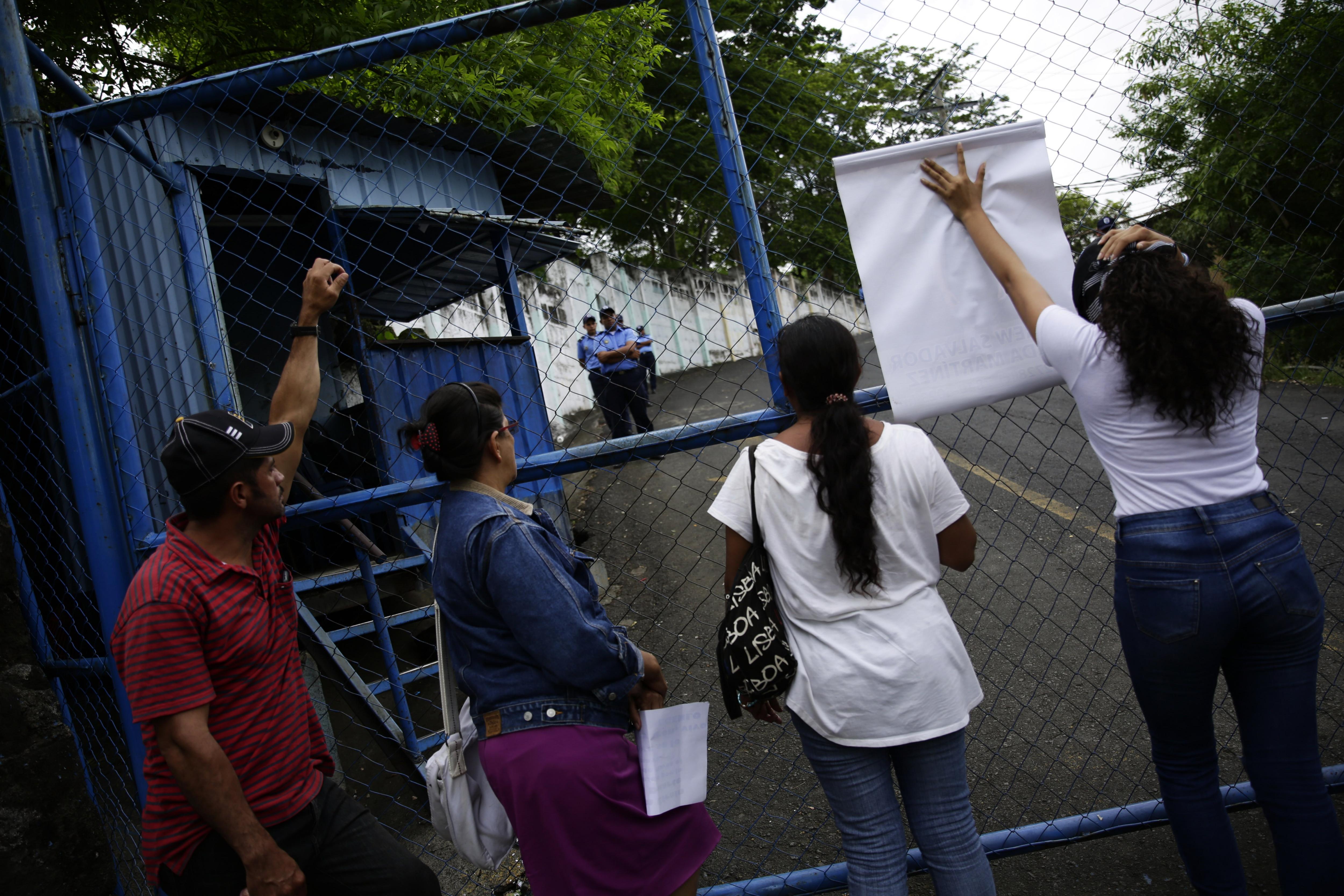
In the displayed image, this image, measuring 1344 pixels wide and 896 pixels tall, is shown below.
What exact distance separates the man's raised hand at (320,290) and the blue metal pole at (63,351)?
0.69m

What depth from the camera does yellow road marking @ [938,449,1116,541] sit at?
5613mm

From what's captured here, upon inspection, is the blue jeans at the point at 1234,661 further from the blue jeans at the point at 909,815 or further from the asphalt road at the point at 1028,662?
the asphalt road at the point at 1028,662

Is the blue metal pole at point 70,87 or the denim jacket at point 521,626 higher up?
the blue metal pole at point 70,87

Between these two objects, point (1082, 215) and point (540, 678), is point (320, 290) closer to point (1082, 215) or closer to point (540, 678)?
point (540, 678)

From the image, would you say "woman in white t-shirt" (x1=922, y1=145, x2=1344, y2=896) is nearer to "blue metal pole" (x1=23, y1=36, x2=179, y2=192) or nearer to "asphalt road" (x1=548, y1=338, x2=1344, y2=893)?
"asphalt road" (x1=548, y1=338, x2=1344, y2=893)

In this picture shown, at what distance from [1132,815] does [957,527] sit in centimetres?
121

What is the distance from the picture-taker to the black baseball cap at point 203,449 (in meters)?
1.86

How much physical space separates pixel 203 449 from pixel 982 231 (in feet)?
6.16

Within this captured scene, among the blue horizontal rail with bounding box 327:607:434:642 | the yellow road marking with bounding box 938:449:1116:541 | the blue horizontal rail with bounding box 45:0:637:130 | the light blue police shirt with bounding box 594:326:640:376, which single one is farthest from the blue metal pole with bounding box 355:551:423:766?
the light blue police shirt with bounding box 594:326:640:376

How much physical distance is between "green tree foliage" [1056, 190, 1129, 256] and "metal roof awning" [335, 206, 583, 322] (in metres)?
2.97

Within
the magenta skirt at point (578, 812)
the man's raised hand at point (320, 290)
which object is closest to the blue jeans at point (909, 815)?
the magenta skirt at point (578, 812)

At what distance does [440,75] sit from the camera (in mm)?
5812

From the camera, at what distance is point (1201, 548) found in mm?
1789

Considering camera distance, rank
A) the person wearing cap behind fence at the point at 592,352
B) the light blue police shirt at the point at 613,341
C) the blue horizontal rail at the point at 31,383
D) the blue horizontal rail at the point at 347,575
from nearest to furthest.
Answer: the blue horizontal rail at the point at 31,383 < the blue horizontal rail at the point at 347,575 < the light blue police shirt at the point at 613,341 < the person wearing cap behind fence at the point at 592,352
